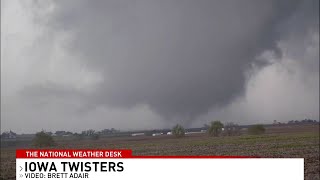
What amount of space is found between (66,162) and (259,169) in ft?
30.8

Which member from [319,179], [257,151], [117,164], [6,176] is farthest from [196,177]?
[257,151]

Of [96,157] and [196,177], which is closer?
[196,177]

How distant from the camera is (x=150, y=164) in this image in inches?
806

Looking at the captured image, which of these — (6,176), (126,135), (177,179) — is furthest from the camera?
(126,135)

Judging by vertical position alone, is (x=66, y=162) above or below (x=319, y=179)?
above

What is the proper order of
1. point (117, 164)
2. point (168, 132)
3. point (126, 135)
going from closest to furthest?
point (117, 164), point (126, 135), point (168, 132)

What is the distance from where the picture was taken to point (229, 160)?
2008 cm

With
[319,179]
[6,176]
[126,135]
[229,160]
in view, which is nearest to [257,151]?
[126,135]

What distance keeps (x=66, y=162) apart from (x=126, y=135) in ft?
135

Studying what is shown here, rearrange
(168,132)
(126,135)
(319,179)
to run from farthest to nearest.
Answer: (168,132)
(126,135)
(319,179)

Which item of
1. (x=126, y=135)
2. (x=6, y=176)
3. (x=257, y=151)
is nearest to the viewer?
(x=6, y=176)

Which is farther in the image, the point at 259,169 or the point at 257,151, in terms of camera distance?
the point at 257,151

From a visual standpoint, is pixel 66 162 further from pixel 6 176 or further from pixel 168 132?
pixel 168 132

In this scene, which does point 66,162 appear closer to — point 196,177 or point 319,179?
point 196,177
